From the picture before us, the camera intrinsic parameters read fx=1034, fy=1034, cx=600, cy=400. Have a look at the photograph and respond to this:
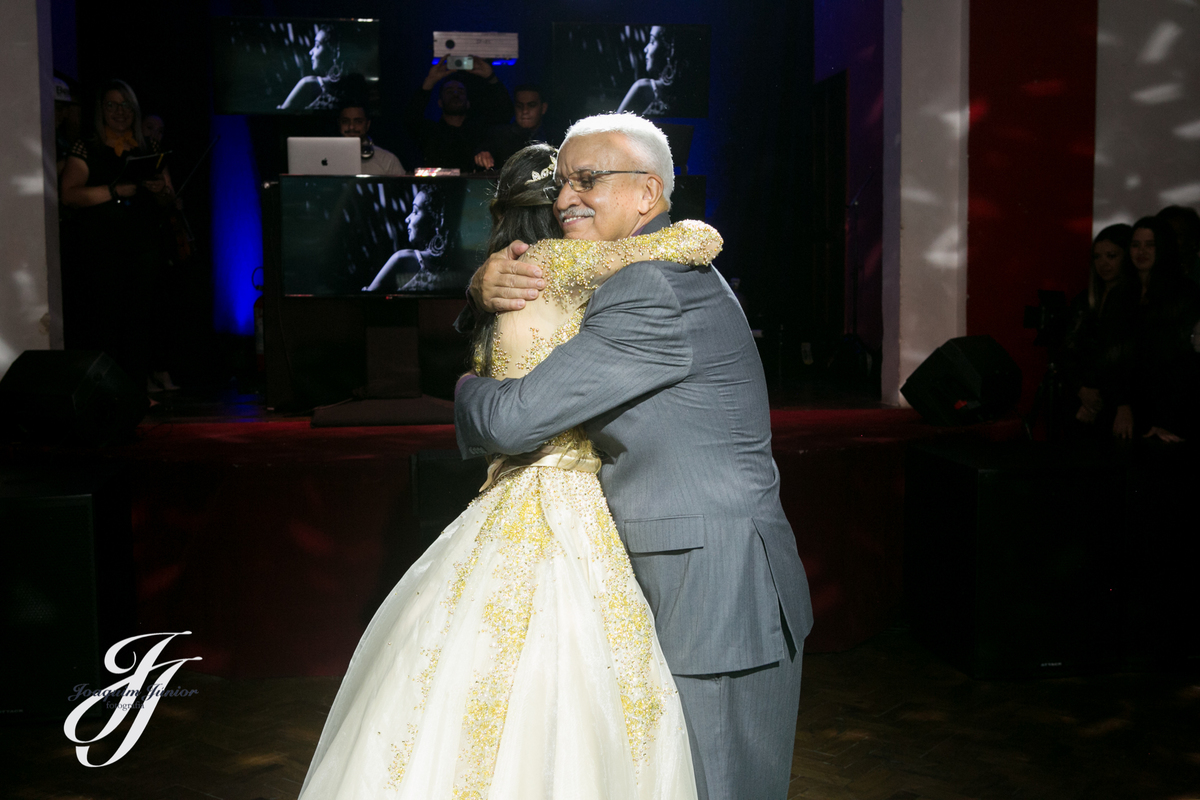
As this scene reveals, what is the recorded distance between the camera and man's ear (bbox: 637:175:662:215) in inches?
61.0

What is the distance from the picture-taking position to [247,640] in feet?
10.8

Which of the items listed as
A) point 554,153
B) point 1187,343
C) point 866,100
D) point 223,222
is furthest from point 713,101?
point 554,153

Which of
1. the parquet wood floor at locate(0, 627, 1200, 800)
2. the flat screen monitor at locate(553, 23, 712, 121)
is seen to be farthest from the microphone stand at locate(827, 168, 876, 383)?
the parquet wood floor at locate(0, 627, 1200, 800)

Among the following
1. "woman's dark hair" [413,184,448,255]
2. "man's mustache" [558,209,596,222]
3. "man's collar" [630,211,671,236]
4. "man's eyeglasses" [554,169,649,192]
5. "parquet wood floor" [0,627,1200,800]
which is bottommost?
"parquet wood floor" [0,627,1200,800]

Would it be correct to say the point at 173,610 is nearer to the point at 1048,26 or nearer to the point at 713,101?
the point at 1048,26

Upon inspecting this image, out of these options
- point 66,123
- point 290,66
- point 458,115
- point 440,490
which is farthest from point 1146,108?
point 290,66

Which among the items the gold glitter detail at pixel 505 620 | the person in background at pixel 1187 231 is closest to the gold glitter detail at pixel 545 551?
the gold glitter detail at pixel 505 620

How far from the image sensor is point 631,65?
351 inches

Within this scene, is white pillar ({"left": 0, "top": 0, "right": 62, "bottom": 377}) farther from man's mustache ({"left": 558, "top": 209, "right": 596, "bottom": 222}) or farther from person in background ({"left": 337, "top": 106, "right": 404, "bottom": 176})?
man's mustache ({"left": 558, "top": 209, "right": 596, "bottom": 222})

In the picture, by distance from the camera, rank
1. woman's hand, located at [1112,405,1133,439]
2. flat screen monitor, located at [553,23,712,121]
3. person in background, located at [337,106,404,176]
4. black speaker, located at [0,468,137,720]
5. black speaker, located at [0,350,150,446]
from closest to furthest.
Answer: black speaker, located at [0,468,137,720], black speaker, located at [0,350,150,446], woman's hand, located at [1112,405,1133,439], person in background, located at [337,106,404,176], flat screen monitor, located at [553,23,712,121]

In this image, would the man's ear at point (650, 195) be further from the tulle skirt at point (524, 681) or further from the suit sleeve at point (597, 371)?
the tulle skirt at point (524, 681)

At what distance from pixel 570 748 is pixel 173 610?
2376mm

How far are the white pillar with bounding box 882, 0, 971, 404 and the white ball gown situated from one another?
3718 mm

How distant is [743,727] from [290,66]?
835 centimetres
